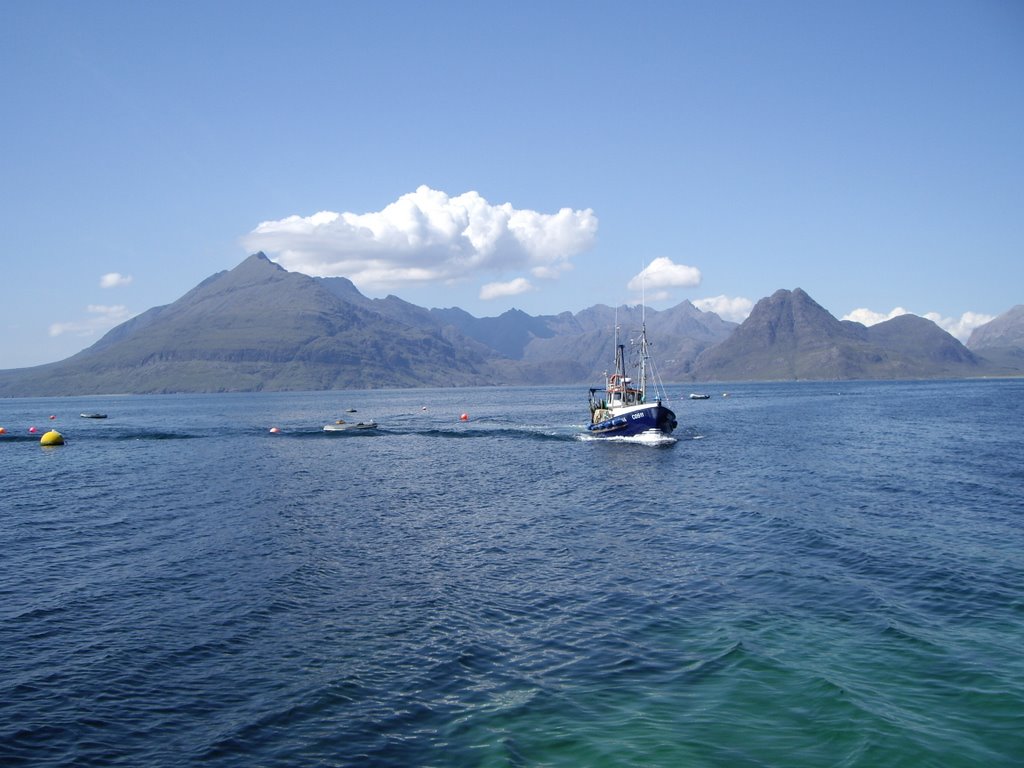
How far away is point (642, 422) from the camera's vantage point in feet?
309

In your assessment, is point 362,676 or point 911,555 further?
point 911,555

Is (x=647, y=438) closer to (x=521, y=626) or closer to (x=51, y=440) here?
(x=521, y=626)

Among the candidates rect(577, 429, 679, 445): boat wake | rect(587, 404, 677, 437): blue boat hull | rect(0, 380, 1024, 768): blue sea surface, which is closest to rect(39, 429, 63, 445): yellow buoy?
rect(0, 380, 1024, 768): blue sea surface

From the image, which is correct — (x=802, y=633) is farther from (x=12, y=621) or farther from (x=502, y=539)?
(x=12, y=621)

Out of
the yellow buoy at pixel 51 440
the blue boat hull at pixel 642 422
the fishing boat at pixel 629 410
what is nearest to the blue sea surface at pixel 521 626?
the blue boat hull at pixel 642 422

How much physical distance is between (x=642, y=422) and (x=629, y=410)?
2743 millimetres

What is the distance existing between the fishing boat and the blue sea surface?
38374mm

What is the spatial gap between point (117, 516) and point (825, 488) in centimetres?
5296

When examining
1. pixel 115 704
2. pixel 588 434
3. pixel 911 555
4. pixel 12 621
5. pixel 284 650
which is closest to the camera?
pixel 115 704

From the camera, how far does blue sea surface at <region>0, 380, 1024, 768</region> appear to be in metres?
16.9

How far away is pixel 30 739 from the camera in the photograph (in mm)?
17188

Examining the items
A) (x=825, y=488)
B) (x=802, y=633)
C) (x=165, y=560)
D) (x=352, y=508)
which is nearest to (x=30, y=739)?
(x=165, y=560)

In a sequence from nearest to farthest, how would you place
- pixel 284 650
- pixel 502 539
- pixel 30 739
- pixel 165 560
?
pixel 30 739
pixel 284 650
pixel 165 560
pixel 502 539

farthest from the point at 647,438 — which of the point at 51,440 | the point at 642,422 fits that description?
the point at 51,440
